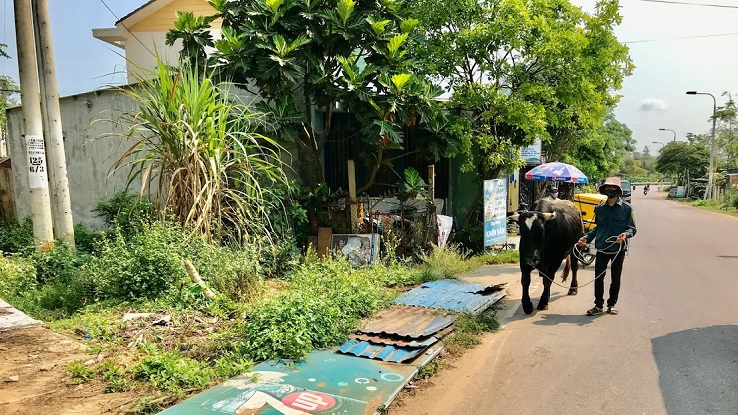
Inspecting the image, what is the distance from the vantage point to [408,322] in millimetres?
5543

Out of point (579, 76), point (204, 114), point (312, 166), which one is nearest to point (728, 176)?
point (579, 76)

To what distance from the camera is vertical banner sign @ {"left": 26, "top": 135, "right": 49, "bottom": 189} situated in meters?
7.03

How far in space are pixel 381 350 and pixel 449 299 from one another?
2.07m

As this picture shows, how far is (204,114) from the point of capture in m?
6.14

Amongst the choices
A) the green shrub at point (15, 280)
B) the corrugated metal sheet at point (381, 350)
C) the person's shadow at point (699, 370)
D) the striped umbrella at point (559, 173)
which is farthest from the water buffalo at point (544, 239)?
the green shrub at point (15, 280)

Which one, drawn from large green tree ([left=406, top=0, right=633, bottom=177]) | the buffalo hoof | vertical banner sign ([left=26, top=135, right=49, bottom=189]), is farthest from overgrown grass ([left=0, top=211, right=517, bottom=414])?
large green tree ([left=406, top=0, right=633, bottom=177])

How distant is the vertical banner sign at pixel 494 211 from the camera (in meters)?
10.8

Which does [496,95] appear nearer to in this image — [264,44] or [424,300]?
[264,44]

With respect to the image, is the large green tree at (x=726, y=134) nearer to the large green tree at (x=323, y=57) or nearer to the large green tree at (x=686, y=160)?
the large green tree at (x=686, y=160)

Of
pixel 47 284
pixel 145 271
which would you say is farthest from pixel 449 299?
pixel 47 284

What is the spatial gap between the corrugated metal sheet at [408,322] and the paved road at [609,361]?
0.52m

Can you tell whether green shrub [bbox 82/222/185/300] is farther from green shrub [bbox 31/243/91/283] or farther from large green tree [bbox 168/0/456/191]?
large green tree [bbox 168/0/456/191]

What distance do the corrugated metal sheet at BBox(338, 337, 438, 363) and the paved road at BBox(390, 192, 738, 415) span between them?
0.37 meters

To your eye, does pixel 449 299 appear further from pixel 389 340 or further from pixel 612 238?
pixel 612 238
